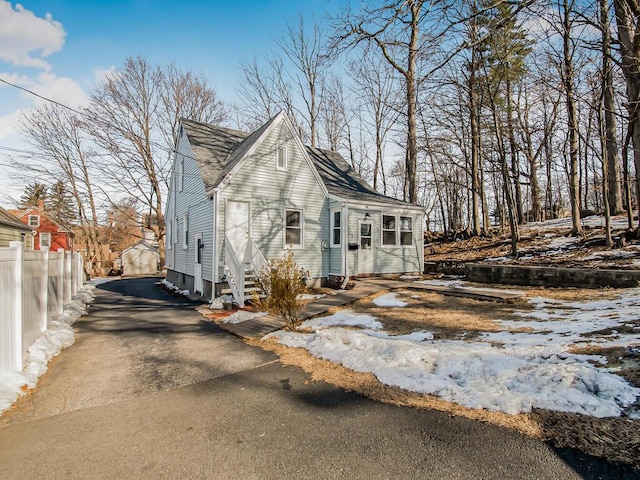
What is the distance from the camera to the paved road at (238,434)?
2.51 meters

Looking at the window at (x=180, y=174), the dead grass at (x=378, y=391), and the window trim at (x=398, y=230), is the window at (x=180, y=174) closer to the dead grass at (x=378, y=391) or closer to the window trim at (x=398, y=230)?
the window trim at (x=398, y=230)

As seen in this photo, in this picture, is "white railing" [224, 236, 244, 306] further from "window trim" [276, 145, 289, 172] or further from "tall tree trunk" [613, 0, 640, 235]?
"tall tree trunk" [613, 0, 640, 235]

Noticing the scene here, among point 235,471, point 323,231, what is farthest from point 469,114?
point 235,471

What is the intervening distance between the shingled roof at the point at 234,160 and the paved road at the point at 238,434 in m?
8.10

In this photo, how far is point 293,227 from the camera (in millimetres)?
12703

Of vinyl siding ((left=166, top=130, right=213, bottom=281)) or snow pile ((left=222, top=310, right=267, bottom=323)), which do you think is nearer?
snow pile ((left=222, top=310, right=267, bottom=323))

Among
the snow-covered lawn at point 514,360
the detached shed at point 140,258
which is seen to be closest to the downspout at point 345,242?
the snow-covered lawn at point 514,360

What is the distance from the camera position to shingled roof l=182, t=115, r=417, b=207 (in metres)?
12.5

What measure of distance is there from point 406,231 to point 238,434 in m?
12.8

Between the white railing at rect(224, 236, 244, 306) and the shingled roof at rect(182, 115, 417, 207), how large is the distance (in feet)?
7.86

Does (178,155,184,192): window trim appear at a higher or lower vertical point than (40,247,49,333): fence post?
higher

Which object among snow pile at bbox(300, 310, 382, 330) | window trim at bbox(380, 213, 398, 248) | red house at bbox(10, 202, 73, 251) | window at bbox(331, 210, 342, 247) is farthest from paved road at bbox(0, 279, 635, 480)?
red house at bbox(10, 202, 73, 251)

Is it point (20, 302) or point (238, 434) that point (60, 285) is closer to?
point (20, 302)

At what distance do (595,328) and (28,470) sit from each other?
7325mm
